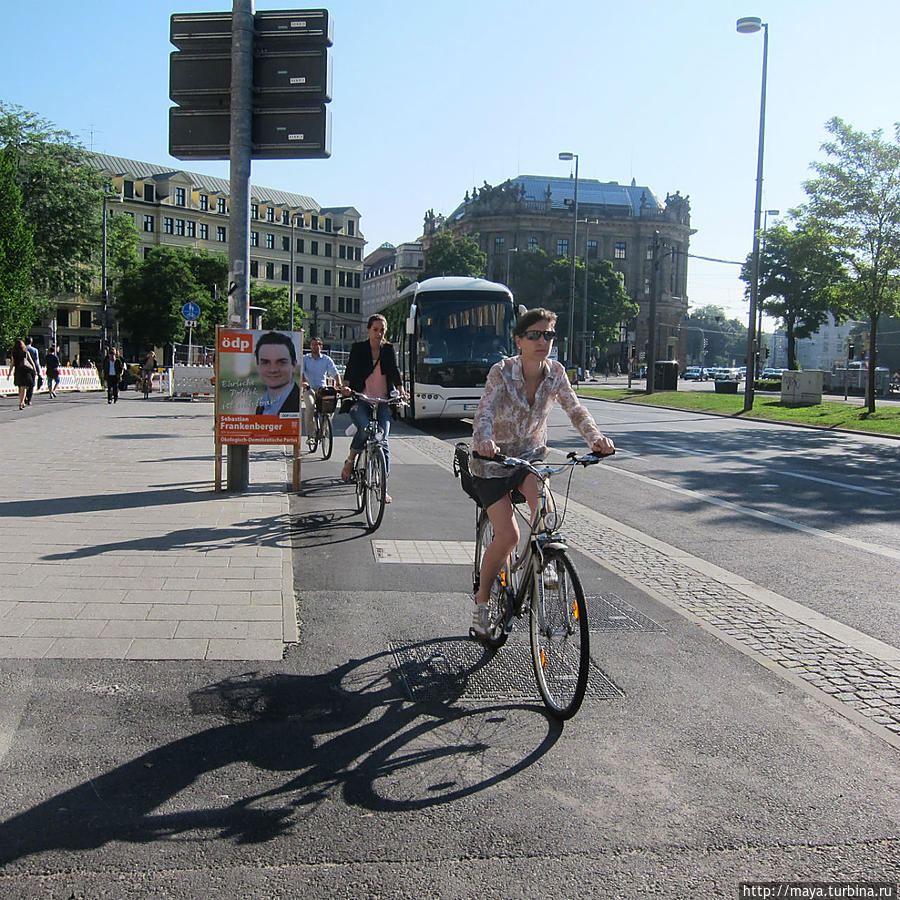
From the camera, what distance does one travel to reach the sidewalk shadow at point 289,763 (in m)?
3.14

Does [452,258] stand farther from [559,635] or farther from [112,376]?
[559,635]

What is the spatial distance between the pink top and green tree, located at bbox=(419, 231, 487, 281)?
71534 mm

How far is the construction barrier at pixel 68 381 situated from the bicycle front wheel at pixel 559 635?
35.4m

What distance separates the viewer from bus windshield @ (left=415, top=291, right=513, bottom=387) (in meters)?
23.2

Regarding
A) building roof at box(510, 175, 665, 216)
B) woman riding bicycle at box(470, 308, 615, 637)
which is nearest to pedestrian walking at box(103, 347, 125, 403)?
woman riding bicycle at box(470, 308, 615, 637)

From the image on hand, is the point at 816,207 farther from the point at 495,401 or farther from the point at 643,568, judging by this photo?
the point at 495,401

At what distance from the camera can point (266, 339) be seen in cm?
1002

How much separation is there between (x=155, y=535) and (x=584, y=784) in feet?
17.0

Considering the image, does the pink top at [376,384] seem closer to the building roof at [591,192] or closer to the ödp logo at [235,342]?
the ödp logo at [235,342]

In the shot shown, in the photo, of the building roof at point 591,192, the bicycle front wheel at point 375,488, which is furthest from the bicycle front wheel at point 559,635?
the building roof at point 591,192

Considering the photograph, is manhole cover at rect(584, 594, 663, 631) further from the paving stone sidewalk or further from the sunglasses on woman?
the paving stone sidewalk

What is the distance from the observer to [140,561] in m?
6.83

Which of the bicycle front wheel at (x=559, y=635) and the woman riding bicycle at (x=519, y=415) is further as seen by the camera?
the woman riding bicycle at (x=519, y=415)

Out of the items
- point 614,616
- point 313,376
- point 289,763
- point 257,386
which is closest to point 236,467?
point 257,386
